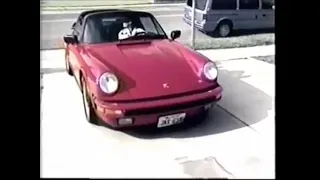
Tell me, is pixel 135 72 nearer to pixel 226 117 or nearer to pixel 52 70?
pixel 226 117

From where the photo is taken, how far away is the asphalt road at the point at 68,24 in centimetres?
253

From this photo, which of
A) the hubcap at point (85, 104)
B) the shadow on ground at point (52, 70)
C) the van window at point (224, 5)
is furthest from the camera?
the van window at point (224, 5)

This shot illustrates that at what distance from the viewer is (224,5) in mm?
4031

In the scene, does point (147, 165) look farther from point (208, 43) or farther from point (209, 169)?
point (208, 43)

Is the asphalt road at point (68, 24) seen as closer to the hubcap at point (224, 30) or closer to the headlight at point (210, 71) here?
the hubcap at point (224, 30)

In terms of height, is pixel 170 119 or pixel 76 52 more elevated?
pixel 76 52

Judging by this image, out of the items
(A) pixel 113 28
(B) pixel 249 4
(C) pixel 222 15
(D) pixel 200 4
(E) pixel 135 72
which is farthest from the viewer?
(C) pixel 222 15

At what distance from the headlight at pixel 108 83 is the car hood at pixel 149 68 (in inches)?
1.5

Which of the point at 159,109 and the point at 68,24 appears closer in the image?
the point at 159,109

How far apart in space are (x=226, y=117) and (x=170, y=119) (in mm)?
472

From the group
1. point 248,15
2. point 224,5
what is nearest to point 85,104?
point 248,15

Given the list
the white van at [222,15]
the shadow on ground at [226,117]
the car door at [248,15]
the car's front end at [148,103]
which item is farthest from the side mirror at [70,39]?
the car door at [248,15]

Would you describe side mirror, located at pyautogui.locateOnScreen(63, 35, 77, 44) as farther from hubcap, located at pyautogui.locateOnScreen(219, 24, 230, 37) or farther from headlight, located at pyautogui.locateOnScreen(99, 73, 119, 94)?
hubcap, located at pyautogui.locateOnScreen(219, 24, 230, 37)

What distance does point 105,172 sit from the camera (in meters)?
1.90
